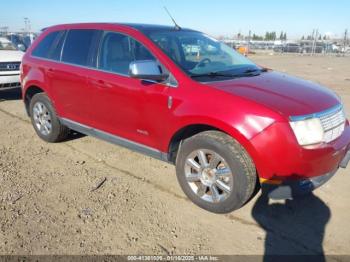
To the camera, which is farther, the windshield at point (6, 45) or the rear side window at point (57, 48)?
the windshield at point (6, 45)

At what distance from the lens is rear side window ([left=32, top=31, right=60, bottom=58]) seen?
5371mm

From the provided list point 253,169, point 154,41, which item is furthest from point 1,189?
point 253,169

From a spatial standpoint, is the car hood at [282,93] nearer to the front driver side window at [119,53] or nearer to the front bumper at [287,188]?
the front bumper at [287,188]

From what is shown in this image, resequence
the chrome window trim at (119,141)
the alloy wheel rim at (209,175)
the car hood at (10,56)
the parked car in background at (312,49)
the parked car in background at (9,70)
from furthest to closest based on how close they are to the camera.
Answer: the parked car in background at (312,49) < the car hood at (10,56) < the parked car in background at (9,70) < the chrome window trim at (119,141) < the alloy wheel rim at (209,175)

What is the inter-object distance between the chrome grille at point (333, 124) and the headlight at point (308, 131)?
86mm

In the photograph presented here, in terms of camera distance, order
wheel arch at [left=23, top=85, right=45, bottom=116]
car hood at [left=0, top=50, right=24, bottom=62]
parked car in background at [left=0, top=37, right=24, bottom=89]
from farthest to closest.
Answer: car hood at [left=0, top=50, right=24, bottom=62]
parked car in background at [left=0, top=37, right=24, bottom=89]
wheel arch at [left=23, top=85, right=45, bottom=116]

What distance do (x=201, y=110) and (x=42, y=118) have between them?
3.20 m

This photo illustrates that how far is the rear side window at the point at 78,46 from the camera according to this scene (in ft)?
15.3

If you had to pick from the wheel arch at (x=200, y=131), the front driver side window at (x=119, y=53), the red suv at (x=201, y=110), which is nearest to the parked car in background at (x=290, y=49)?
the red suv at (x=201, y=110)

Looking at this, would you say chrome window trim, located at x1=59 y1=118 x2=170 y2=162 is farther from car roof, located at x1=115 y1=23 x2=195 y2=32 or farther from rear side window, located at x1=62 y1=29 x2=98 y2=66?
car roof, located at x1=115 y1=23 x2=195 y2=32

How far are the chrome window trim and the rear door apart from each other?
0.25 feet

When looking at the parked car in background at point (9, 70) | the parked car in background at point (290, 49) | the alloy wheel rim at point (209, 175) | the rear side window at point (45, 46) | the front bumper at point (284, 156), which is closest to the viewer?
the front bumper at point (284, 156)

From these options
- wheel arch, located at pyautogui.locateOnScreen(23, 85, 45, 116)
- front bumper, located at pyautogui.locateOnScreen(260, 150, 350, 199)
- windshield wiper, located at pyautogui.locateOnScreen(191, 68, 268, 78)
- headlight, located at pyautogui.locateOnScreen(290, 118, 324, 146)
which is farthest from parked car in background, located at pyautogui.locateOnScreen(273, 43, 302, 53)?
front bumper, located at pyautogui.locateOnScreen(260, 150, 350, 199)

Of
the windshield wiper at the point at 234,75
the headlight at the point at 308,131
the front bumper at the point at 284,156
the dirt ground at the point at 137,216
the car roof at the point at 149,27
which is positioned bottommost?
the dirt ground at the point at 137,216
